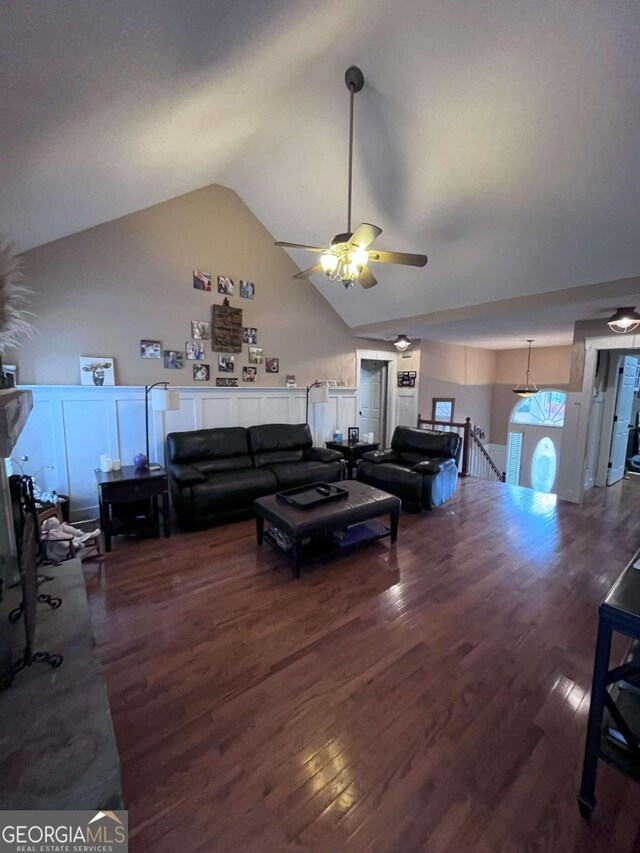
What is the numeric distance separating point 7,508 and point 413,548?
3.04 meters

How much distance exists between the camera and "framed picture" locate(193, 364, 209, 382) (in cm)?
445

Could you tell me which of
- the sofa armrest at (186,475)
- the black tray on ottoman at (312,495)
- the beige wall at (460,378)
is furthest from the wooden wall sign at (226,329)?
the beige wall at (460,378)

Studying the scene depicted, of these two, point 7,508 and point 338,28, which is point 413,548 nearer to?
point 7,508

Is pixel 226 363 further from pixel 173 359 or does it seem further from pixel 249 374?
pixel 173 359

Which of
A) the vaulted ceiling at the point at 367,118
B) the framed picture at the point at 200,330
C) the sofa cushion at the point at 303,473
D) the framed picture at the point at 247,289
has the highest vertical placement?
the vaulted ceiling at the point at 367,118

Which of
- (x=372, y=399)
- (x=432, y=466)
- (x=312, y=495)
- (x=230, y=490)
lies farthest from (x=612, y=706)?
(x=372, y=399)

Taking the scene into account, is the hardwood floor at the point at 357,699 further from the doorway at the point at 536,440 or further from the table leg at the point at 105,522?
the doorway at the point at 536,440

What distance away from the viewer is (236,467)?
420 cm

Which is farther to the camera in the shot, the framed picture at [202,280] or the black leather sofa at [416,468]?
the framed picture at [202,280]

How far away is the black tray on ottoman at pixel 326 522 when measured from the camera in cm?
268

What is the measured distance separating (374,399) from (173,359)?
413 cm

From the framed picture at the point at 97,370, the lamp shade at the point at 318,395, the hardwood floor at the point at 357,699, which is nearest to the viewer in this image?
the hardwood floor at the point at 357,699

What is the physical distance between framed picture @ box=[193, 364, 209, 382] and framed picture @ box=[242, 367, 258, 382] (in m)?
0.54

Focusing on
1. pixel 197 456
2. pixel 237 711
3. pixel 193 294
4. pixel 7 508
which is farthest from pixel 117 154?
pixel 237 711
